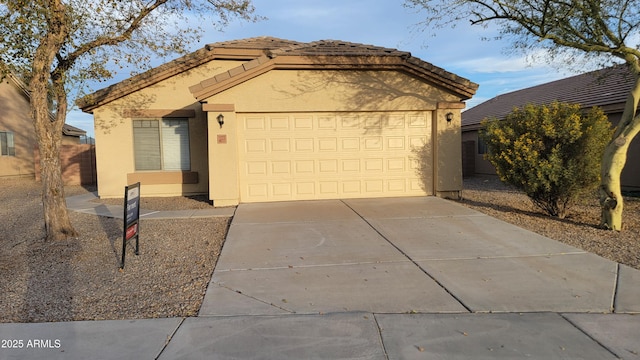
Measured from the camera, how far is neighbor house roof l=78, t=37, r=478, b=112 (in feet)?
33.7

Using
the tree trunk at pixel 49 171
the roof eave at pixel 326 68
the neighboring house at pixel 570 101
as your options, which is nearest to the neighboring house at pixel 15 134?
the roof eave at pixel 326 68

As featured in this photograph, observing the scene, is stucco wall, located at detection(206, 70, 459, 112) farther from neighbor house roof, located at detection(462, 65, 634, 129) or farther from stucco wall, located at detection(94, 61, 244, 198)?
neighbor house roof, located at detection(462, 65, 634, 129)

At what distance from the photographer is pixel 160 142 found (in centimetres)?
1267

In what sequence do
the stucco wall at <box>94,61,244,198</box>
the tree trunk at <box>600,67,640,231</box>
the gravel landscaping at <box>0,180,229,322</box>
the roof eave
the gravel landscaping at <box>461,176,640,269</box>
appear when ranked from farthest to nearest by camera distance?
the stucco wall at <box>94,61,244,198</box>, the roof eave, the tree trunk at <box>600,67,640,231</box>, the gravel landscaping at <box>461,176,640,269</box>, the gravel landscaping at <box>0,180,229,322</box>

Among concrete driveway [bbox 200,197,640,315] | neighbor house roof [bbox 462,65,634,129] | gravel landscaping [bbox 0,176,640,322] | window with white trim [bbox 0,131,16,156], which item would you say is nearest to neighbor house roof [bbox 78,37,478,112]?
gravel landscaping [bbox 0,176,640,322]

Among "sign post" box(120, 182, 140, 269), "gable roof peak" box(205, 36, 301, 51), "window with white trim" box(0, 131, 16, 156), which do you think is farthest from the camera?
"window with white trim" box(0, 131, 16, 156)

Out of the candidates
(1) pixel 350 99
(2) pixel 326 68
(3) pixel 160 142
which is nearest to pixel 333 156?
(1) pixel 350 99

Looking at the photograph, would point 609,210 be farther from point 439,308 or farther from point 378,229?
point 439,308

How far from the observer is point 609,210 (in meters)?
7.62

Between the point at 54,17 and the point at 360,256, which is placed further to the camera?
the point at 54,17

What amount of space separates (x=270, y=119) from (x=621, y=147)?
7744mm

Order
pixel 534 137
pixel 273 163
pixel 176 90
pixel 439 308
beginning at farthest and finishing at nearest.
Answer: pixel 176 90, pixel 273 163, pixel 534 137, pixel 439 308

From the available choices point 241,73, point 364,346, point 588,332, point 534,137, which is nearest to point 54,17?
point 241,73

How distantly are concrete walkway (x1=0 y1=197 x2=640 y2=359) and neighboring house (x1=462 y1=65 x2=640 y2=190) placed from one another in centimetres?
628
